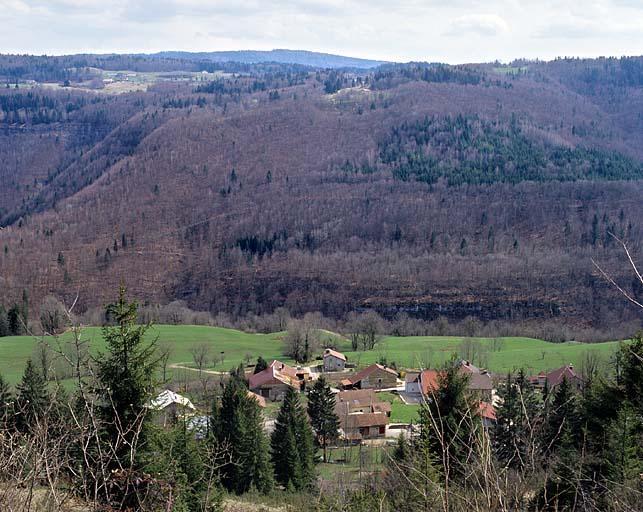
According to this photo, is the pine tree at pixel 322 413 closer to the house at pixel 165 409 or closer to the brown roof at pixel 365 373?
the brown roof at pixel 365 373

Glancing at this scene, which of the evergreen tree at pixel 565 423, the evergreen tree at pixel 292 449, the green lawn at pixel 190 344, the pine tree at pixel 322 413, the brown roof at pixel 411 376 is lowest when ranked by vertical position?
the green lawn at pixel 190 344

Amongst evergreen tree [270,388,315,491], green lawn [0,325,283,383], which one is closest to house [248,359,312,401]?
green lawn [0,325,283,383]

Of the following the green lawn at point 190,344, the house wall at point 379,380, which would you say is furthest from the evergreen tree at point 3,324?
the house wall at point 379,380

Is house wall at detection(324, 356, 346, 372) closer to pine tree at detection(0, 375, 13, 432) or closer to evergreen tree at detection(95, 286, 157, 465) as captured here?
pine tree at detection(0, 375, 13, 432)

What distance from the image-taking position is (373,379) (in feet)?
126

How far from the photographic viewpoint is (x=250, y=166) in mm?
105750

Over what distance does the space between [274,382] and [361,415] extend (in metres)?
7.30

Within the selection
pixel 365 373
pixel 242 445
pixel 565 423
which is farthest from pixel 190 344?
pixel 565 423

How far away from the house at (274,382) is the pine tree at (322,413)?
6925 mm

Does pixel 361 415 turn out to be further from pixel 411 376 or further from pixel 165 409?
pixel 165 409

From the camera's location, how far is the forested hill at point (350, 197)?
6512 cm

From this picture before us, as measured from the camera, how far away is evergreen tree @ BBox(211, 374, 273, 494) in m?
19.9

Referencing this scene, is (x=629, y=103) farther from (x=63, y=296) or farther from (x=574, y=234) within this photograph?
(x=63, y=296)

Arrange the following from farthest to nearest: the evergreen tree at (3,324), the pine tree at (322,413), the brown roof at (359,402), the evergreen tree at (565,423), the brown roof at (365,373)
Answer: the evergreen tree at (3,324)
the brown roof at (365,373)
the brown roof at (359,402)
the pine tree at (322,413)
the evergreen tree at (565,423)
